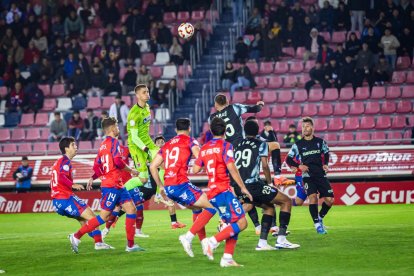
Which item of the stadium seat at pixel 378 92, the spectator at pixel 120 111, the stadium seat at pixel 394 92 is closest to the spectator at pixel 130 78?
the spectator at pixel 120 111

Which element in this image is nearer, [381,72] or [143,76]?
[381,72]

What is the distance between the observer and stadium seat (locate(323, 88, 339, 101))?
101 ft

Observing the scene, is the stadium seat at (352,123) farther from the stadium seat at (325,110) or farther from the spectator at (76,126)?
the spectator at (76,126)

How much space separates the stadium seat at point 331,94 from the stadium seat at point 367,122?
161 cm

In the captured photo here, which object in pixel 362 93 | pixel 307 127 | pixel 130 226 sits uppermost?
pixel 307 127

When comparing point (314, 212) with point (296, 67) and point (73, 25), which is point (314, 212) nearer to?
point (296, 67)

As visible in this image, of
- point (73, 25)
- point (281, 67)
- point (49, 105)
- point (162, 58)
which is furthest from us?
point (73, 25)

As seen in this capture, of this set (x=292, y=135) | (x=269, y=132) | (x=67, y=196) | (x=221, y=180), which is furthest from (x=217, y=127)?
(x=292, y=135)

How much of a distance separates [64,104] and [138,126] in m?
16.8

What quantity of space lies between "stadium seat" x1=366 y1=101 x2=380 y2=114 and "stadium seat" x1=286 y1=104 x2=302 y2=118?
2.35 m

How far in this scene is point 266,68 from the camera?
32.7 metres

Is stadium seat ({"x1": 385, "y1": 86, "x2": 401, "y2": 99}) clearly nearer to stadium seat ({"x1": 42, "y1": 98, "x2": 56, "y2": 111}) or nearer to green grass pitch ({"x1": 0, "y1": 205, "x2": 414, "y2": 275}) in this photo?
green grass pitch ({"x1": 0, "y1": 205, "x2": 414, "y2": 275})

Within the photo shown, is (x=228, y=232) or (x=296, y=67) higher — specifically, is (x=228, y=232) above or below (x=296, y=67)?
below

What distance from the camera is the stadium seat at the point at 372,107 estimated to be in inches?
1178
